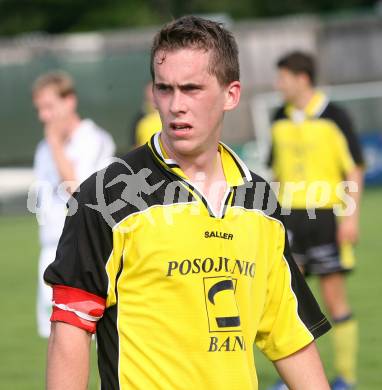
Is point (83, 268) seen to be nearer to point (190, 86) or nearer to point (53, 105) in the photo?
point (190, 86)

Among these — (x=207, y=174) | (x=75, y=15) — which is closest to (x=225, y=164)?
(x=207, y=174)

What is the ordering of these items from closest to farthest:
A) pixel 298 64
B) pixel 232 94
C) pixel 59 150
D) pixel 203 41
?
pixel 203 41
pixel 232 94
pixel 298 64
pixel 59 150

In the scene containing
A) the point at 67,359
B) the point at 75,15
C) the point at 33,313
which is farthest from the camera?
the point at 75,15

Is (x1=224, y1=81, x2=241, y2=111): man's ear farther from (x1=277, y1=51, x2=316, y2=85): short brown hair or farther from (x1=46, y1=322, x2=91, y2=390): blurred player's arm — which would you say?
(x1=277, y1=51, x2=316, y2=85): short brown hair

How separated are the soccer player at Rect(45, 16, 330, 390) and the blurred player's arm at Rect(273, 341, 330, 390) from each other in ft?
0.57

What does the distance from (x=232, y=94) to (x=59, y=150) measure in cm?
472

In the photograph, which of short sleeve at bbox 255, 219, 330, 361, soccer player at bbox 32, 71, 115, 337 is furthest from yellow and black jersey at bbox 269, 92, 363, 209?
short sleeve at bbox 255, 219, 330, 361

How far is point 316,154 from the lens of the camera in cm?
788

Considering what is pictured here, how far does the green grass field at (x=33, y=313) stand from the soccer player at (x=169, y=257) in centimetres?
410

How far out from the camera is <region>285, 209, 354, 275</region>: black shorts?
25.3 feet

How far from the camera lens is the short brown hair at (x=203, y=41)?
3098 millimetres

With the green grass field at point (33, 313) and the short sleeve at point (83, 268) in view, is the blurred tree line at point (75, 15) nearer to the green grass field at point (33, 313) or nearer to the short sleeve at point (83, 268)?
the green grass field at point (33, 313)

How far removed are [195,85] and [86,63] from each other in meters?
20.7

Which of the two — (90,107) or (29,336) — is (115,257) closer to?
(29,336)
